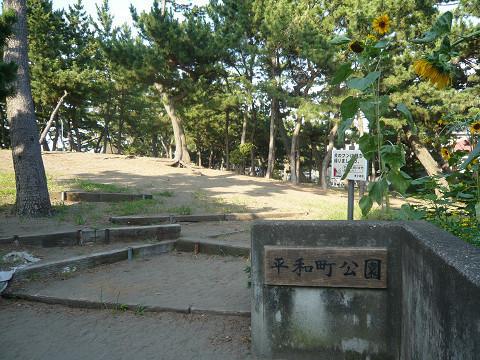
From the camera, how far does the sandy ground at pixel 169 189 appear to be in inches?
281

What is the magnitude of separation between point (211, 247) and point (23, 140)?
4437 millimetres

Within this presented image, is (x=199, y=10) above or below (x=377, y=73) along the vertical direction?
above

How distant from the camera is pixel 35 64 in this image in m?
20.4

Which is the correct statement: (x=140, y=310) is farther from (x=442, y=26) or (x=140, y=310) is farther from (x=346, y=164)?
(x=442, y=26)

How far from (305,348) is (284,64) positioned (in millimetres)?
19965

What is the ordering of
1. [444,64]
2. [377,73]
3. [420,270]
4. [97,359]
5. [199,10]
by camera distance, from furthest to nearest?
[199,10], [97,359], [377,73], [420,270], [444,64]

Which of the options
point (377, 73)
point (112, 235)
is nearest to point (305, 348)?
point (377, 73)

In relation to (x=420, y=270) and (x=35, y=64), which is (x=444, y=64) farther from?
(x=35, y=64)

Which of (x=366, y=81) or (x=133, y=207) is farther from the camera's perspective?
(x=133, y=207)

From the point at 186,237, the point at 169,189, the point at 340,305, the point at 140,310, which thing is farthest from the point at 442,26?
the point at 169,189

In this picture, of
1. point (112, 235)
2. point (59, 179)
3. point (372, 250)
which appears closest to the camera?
point (372, 250)

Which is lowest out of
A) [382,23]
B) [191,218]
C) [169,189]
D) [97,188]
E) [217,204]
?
[191,218]

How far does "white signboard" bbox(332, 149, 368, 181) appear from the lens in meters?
4.76

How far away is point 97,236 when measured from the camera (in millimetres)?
6215
